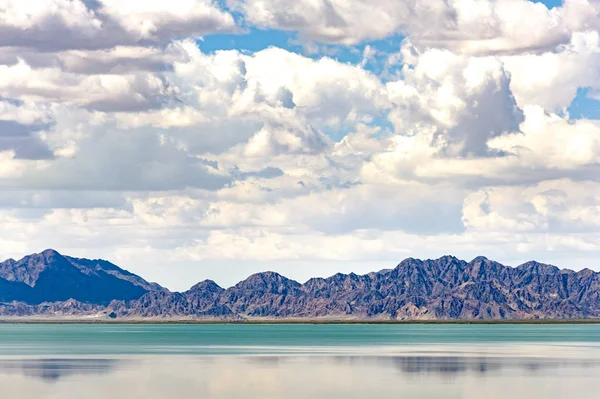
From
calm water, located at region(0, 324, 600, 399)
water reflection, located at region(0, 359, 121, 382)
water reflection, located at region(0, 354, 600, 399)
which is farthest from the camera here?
water reflection, located at region(0, 359, 121, 382)

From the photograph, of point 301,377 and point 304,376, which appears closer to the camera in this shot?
point 301,377

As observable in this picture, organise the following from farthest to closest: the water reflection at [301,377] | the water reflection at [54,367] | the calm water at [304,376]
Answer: the water reflection at [54,367] < the calm water at [304,376] < the water reflection at [301,377]

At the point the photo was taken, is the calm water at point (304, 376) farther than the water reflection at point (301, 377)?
Yes

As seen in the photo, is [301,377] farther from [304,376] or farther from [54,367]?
[54,367]

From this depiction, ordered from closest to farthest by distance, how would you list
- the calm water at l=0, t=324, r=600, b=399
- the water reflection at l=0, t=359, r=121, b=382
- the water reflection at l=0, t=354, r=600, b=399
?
the water reflection at l=0, t=354, r=600, b=399
the calm water at l=0, t=324, r=600, b=399
the water reflection at l=0, t=359, r=121, b=382

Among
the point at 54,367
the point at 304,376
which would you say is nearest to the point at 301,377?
the point at 304,376

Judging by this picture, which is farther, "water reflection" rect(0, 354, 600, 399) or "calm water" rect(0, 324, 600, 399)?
"calm water" rect(0, 324, 600, 399)

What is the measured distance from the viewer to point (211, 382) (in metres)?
124

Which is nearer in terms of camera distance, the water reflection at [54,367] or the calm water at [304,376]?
the calm water at [304,376]

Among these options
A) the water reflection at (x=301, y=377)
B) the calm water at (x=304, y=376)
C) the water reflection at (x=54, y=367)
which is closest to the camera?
the water reflection at (x=301, y=377)

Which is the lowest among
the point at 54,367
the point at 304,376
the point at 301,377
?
the point at 301,377

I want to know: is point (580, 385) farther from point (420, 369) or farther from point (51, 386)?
point (51, 386)

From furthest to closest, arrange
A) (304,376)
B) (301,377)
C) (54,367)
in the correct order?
(54,367) → (304,376) → (301,377)

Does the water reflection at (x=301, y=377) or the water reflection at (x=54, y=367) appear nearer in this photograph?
the water reflection at (x=301, y=377)
